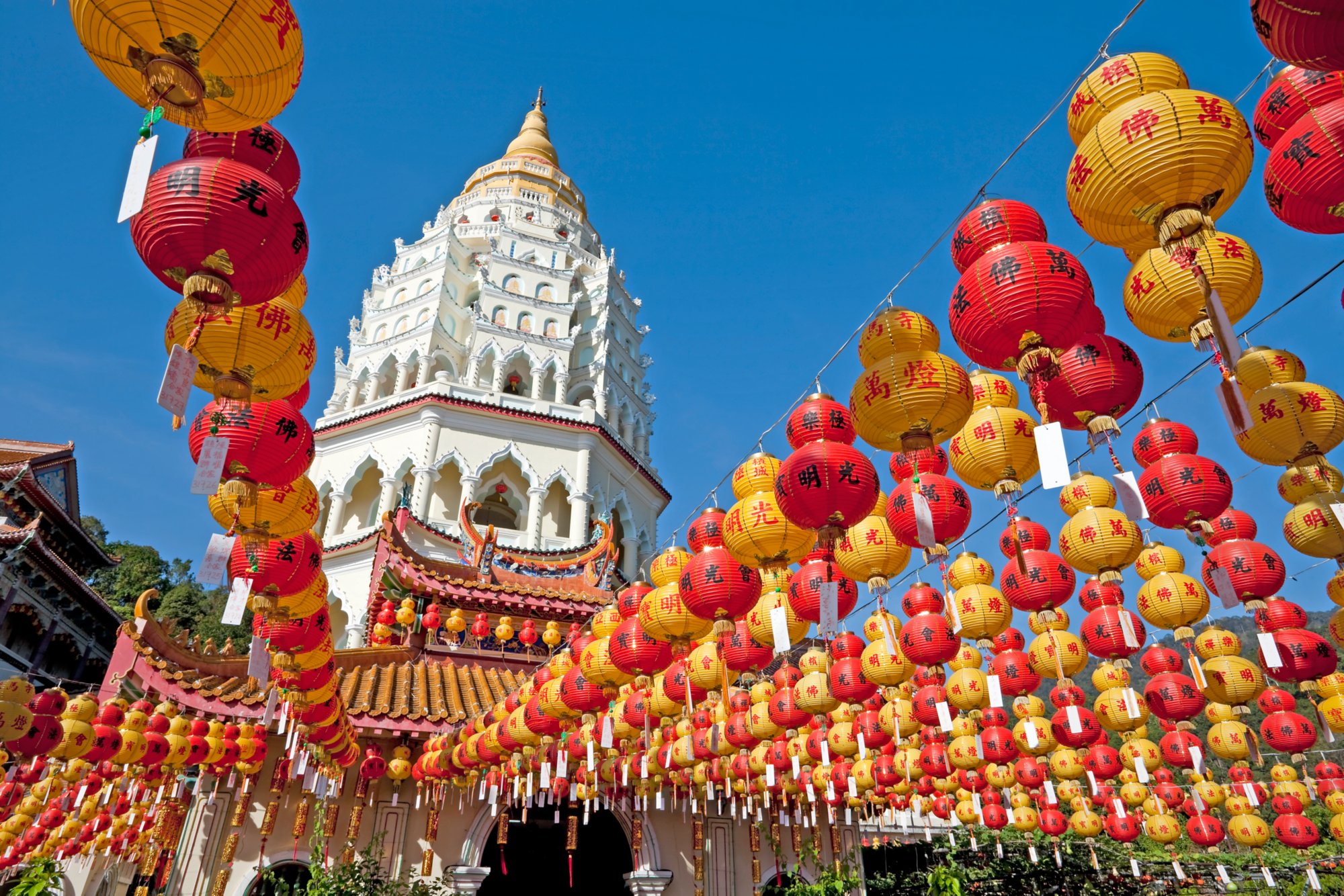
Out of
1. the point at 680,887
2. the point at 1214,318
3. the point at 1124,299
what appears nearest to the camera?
the point at 1214,318

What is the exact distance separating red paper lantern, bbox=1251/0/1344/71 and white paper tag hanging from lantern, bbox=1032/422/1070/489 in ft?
5.14

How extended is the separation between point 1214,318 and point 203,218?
423 centimetres

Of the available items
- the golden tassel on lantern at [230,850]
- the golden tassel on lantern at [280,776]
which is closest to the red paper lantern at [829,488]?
the golden tassel on lantern at [280,776]

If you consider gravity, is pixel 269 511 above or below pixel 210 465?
above

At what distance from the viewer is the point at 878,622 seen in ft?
26.4

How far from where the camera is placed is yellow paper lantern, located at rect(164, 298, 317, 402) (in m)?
3.78

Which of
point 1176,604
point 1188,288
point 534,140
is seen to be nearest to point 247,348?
point 1188,288

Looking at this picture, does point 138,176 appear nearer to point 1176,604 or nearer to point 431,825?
point 1176,604

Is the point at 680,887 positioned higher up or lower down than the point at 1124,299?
lower down

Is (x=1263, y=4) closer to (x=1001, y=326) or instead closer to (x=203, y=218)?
(x=1001, y=326)

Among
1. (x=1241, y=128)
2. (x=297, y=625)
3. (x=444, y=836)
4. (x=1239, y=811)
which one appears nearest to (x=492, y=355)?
(x=444, y=836)

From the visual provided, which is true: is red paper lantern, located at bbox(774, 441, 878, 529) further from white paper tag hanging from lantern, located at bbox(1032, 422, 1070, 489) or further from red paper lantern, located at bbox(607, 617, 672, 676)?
red paper lantern, located at bbox(607, 617, 672, 676)

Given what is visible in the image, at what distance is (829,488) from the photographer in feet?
15.4

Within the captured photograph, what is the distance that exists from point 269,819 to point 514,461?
1100cm
